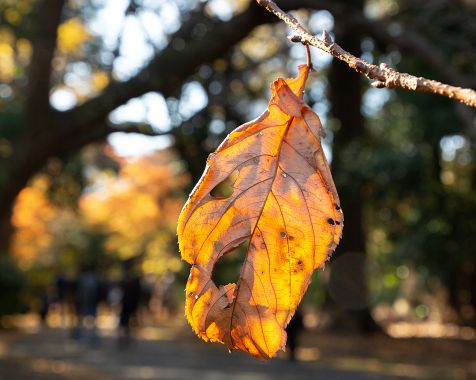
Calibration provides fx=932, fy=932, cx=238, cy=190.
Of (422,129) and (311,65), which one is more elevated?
(422,129)

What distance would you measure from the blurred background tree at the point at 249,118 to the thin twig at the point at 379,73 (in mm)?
134

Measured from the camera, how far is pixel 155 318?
3662 centimetres

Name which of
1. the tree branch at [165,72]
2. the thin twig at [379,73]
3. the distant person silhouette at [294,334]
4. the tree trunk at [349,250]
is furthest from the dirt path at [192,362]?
the thin twig at [379,73]

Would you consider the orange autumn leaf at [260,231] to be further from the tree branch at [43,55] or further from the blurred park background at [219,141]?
the tree branch at [43,55]

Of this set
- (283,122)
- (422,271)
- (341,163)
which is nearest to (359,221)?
(422,271)

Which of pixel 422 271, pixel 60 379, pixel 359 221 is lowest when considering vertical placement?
pixel 60 379

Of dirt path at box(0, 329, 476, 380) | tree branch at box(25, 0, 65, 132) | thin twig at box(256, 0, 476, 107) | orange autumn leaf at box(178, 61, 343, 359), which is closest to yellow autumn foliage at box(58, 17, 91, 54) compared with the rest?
dirt path at box(0, 329, 476, 380)

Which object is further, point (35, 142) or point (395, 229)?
point (395, 229)

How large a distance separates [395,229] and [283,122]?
2327 cm

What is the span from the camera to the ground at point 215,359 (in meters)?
16.5

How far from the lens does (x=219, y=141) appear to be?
42.8ft

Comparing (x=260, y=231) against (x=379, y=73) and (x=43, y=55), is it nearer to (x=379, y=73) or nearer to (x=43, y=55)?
(x=379, y=73)

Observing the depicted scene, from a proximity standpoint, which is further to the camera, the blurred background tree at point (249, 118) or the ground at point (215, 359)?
the ground at point (215, 359)

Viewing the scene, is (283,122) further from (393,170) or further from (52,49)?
(393,170)
